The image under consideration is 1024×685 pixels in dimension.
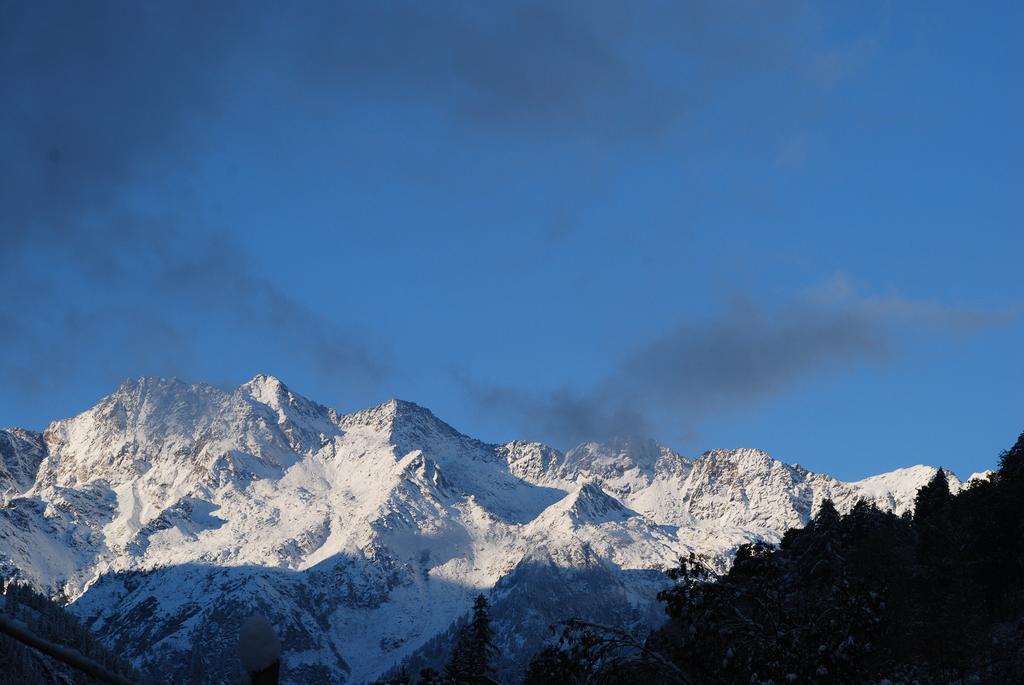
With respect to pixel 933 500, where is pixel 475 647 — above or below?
below

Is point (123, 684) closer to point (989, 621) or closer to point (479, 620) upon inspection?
point (989, 621)

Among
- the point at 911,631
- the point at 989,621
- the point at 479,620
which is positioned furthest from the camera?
the point at 479,620

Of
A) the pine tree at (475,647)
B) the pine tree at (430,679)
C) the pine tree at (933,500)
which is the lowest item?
the pine tree at (430,679)

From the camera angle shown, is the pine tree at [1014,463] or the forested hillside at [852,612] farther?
Result: the pine tree at [1014,463]

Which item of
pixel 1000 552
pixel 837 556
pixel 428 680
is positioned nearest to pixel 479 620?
pixel 837 556

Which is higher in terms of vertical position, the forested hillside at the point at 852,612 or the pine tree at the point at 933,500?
the pine tree at the point at 933,500

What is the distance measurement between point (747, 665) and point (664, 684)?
106 inches

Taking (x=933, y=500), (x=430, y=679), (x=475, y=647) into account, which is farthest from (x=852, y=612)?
(x=933, y=500)

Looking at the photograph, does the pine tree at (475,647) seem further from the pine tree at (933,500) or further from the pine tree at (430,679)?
the pine tree at (933,500)

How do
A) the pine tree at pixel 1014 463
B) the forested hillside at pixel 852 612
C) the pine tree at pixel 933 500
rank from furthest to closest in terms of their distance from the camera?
the pine tree at pixel 933 500
the pine tree at pixel 1014 463
the forested hillside at pixel 852 612

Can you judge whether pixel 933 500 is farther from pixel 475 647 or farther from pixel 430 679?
pixel 430 679

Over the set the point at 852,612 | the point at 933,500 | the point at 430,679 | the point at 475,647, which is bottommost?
the point at 852,612

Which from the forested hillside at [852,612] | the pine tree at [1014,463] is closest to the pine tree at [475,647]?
the forested hillside at [852,612]

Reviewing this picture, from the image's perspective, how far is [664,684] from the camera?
21.0m
